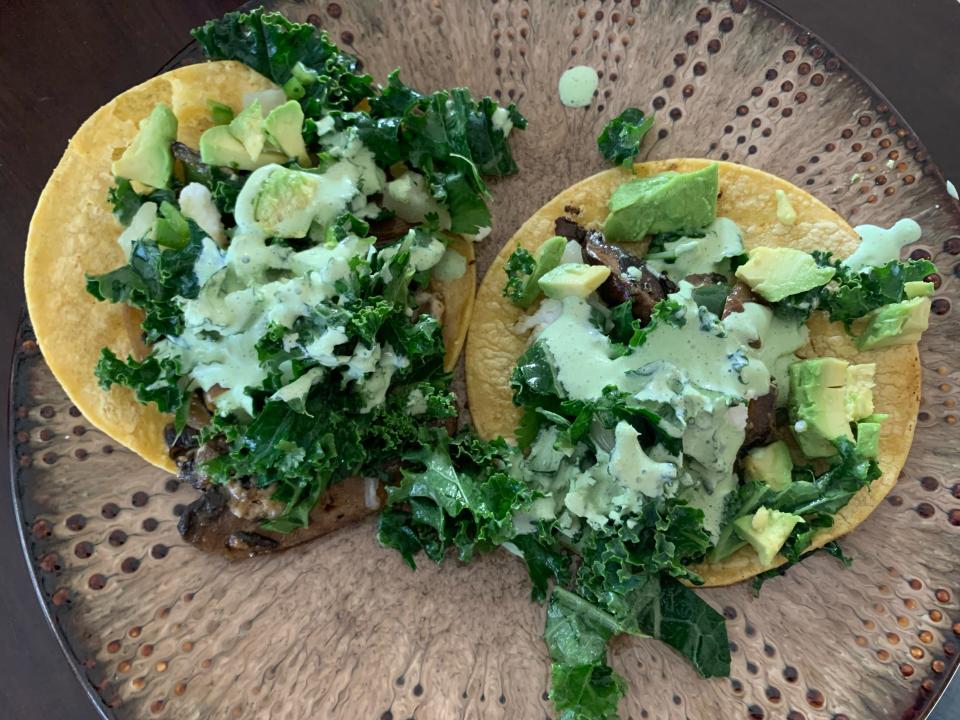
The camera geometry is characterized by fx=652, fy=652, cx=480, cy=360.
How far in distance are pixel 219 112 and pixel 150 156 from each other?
250 mm

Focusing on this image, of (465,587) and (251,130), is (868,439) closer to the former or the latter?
(465,587)

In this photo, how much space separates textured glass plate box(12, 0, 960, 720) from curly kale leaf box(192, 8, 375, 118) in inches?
13.3

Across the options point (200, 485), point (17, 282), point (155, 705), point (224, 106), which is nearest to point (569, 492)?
point (200, 485)

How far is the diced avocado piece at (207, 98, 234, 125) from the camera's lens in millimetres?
1974

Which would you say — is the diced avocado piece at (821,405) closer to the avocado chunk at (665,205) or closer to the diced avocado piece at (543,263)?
the avocado chunk at (665,205)

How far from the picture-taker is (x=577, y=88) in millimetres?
2352

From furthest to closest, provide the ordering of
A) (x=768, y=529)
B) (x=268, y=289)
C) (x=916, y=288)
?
(x=916, y=288)
(x=768, y=529)
(x=268, y=289)

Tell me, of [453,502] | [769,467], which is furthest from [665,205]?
[453,502]

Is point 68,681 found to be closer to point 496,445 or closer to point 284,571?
point 284,571

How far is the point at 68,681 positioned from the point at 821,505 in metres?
2.52

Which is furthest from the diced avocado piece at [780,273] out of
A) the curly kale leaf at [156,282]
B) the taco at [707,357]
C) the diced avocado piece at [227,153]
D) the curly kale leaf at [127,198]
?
the curly kale leaf at [127,198]

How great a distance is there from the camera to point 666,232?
2119 mm

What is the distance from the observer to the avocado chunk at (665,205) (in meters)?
2.04

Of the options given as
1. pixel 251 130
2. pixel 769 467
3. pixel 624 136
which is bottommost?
pixel 769 467
